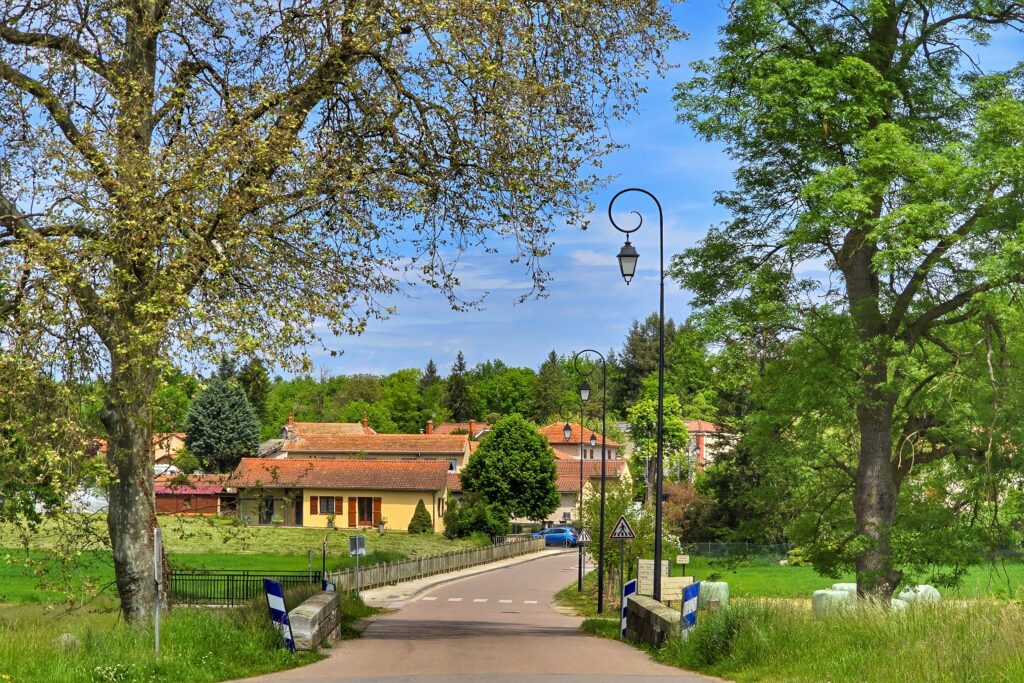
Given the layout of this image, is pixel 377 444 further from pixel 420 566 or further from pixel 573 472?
pixel 420 566

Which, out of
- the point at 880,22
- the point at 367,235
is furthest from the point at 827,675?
the point at 880,22

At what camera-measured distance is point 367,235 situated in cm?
1712

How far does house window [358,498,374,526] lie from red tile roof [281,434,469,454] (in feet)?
35.9

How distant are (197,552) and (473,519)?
20.5 m

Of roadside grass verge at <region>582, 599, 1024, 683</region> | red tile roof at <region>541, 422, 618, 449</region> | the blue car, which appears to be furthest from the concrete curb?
red tile roof at <region>541, 422, 618, 449</region>

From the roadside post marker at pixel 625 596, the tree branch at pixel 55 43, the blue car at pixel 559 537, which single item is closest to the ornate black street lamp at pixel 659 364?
the roadside post marker at pixel 625 596

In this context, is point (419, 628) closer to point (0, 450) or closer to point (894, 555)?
point (894, 555)

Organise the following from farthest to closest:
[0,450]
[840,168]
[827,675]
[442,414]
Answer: [442,414] → [840,168] → [0,450] → [827,675]

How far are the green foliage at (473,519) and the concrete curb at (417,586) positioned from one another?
3286 millimetres

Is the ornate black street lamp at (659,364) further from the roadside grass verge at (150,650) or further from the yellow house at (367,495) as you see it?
the yellow house at (367,495)

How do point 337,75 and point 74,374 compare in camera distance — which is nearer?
point 74,374

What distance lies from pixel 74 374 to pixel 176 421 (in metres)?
1.63

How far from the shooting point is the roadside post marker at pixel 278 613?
16891 millimetres

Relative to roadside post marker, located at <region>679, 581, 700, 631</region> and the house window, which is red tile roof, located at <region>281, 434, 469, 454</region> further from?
roadside post marker, located at <region>679, 581, 700, 631</region>
